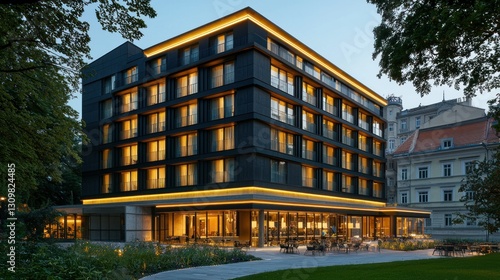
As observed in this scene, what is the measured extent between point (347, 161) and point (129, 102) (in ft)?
89.5

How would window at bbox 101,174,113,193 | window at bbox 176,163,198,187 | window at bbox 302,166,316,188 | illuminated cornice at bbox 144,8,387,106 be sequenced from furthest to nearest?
window at bbox 101,174,113,193 → window at bbox 302,166,316,188 → window at bbox 176,163,198,187 → illuminated cornice at bbox 144,8,387,106

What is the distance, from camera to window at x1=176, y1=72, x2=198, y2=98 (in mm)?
46625

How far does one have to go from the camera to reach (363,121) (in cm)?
6303

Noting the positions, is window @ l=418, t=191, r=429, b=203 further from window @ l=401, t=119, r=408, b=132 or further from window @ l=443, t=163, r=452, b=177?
window @ l=401, t=119, r=408, b=132

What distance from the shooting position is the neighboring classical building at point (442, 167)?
58938mm

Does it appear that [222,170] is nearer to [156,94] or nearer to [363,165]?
[156,94]

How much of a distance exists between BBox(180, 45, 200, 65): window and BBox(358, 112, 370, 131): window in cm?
2517

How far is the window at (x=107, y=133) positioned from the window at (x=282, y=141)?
21868 millimetres

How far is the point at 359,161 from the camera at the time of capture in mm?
61094

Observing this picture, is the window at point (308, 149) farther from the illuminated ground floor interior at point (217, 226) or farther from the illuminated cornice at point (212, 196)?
the illuminated ground floor interior at point (217, 226)

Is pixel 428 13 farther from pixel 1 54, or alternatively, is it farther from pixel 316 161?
pixel 316 161

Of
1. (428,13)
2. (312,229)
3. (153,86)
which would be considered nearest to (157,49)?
(153,86)

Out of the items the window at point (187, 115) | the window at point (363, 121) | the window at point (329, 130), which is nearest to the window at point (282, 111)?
the window at point (329, 130)

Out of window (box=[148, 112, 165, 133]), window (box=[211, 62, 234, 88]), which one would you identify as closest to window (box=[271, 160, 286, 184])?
window (box=[211, 62, 234, 88])
